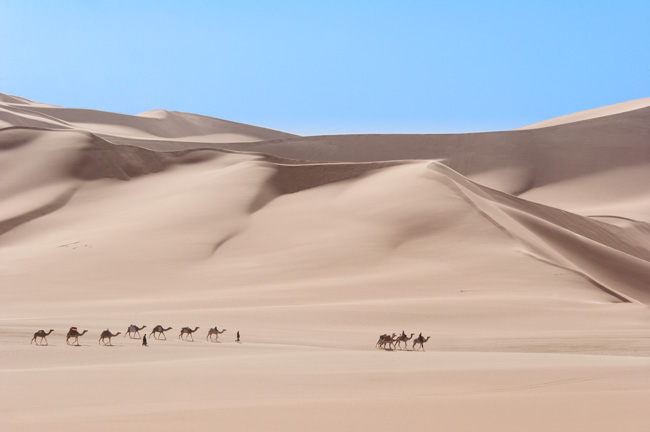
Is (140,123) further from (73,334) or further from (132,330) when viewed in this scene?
(73,334)

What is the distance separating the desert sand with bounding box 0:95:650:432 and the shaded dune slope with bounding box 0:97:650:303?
0.23 metres

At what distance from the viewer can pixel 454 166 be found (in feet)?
288

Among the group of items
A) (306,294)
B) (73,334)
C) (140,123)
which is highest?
(140,123)

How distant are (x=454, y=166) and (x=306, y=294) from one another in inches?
2428

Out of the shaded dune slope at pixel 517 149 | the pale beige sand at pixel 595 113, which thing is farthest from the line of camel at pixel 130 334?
the pale beige sand at pixel 595 113

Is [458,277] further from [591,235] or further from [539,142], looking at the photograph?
[539,142]

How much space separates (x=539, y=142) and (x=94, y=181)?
4990 cm

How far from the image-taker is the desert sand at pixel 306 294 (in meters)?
9.53

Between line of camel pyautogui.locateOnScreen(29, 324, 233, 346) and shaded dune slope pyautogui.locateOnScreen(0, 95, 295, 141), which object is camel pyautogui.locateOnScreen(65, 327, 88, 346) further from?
shaded dune slope pyautogui.locateOnScreen(0, 95, 295, 141)

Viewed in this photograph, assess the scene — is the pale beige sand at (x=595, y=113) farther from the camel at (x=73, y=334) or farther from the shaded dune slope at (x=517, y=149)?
the camel at (x=73, y=334)

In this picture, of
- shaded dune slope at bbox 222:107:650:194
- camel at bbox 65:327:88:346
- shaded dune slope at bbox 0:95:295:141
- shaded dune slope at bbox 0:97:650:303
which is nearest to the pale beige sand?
shaded dune slope at bbox 222:107:650:194

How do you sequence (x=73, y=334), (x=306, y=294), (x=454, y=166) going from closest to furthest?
(x=73, y=334)
(x=306, y=294)
(x=454, y=166)

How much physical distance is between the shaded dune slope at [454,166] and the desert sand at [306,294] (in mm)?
234

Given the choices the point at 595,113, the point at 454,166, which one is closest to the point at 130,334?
the point at 454,166
